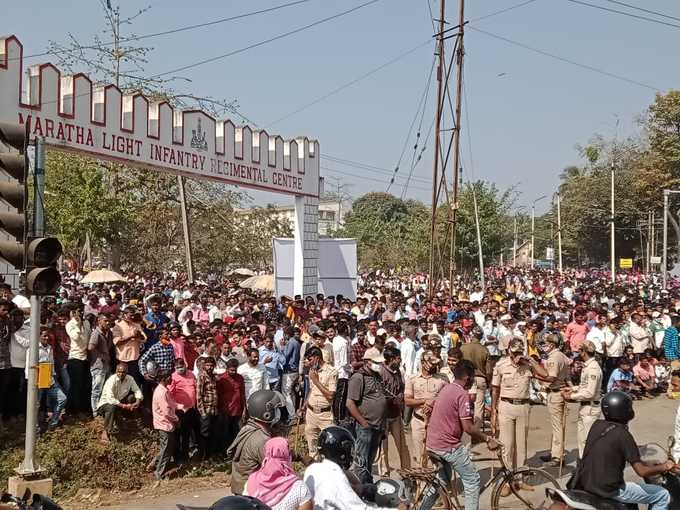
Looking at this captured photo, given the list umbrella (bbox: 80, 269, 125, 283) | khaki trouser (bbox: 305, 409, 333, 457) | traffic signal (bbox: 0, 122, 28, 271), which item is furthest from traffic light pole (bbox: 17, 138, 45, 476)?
umbrella (bbox: 80, 269, 125, 283)

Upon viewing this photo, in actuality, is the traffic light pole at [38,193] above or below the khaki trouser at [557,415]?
above

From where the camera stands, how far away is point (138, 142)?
52.6ft

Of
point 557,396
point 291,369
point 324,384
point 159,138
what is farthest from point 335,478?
point 159,138

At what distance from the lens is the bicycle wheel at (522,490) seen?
326 inches

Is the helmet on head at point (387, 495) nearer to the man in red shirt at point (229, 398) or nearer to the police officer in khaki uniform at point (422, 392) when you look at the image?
the police officer in khaki uniform at point (422, 392)

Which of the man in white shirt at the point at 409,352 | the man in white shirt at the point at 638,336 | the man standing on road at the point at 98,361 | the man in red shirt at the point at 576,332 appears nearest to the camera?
the man standing on road at the point at 98,361

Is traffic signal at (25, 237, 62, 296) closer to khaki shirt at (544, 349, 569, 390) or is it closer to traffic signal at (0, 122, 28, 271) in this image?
traffic signal at (0, 122, 28, 271)

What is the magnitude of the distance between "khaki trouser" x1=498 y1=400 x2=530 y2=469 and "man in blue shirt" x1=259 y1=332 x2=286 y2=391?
3.84m

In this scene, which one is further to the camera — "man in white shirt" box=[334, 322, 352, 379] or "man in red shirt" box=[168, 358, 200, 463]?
"man in white shirt" box=[334, 322, 352, 379]

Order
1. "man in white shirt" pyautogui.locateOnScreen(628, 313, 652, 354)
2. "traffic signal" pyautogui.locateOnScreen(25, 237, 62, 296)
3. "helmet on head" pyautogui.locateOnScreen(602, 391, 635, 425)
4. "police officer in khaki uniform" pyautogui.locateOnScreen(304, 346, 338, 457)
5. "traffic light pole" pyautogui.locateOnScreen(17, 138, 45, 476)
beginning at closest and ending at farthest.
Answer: "helmet on head" pyautogui.locateOnScreen(602, 391, 635, 425) < "traffic signal" pyautogui.locateOnScreen(25, 237, 62, 296) < "traffic light pole" pyautogui.locateOnScreen(17, 138, 45, 476) < "police officer in khaki uniform" pyautogui.locateOnScreen(304, 346, 338, 457) < "man in white shirt" pyautogui.locateOnScreen(628, 313, 652, 354)

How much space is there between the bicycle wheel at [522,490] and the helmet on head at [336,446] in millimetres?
3272

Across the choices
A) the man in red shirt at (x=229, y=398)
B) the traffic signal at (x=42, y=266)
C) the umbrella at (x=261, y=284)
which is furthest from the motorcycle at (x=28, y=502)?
the umbrella at (x=261, y=284)

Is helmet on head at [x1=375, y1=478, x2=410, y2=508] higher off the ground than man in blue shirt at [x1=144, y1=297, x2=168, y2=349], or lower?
lower

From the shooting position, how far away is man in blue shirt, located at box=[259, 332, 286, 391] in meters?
12.6
